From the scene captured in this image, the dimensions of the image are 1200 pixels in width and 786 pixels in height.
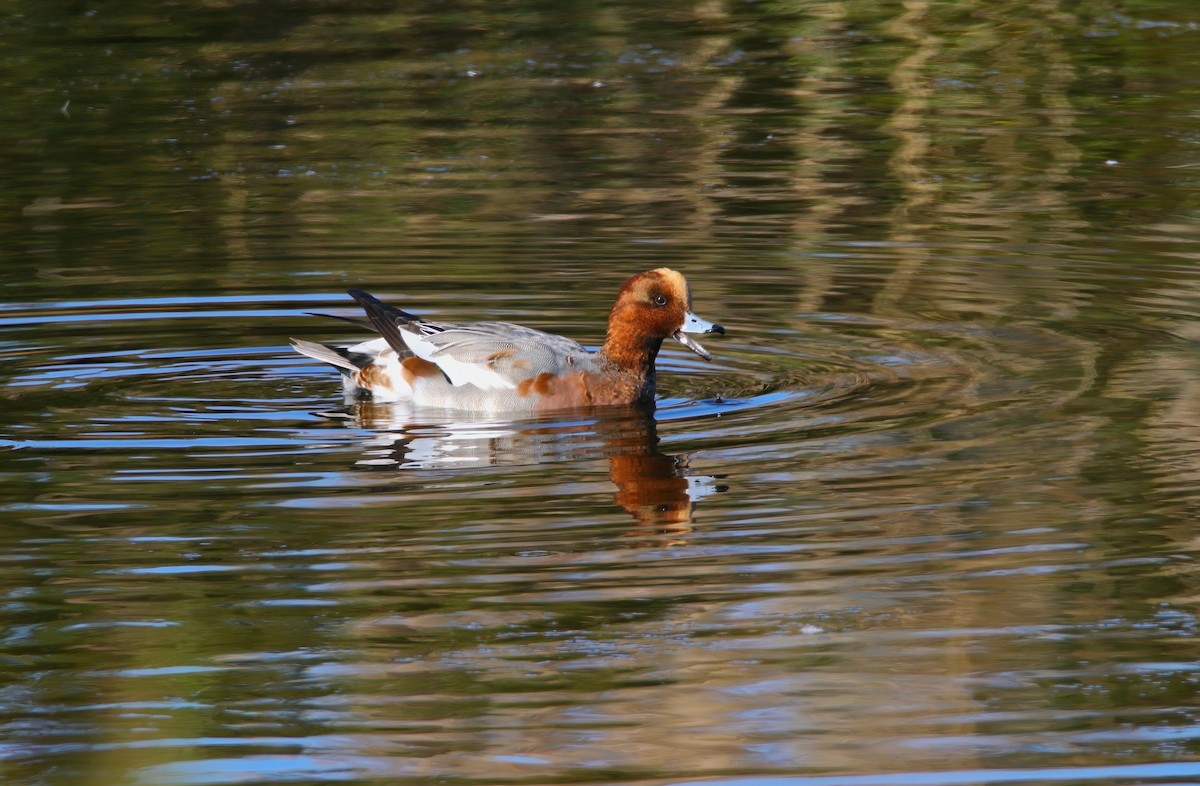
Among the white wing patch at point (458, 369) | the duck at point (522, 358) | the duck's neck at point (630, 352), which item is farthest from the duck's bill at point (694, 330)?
the white wing patch at point (458, 369)

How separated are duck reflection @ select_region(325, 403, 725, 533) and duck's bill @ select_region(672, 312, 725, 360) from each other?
477mm

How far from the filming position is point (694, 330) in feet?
30.5

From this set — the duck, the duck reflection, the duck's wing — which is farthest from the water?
the duck's wing

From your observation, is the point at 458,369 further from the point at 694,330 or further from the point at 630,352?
the point at 694,330

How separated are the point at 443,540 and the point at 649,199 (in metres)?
7.34

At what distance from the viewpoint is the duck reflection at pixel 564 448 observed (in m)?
7.48

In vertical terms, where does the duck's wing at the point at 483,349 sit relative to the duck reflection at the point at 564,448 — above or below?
above

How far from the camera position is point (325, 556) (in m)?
6.64

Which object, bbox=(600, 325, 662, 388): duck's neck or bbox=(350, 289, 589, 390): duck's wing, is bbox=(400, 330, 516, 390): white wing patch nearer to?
bbox=(350, 289, 589, 390): duck's wing

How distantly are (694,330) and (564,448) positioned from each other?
1.23m

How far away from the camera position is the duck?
9.07m

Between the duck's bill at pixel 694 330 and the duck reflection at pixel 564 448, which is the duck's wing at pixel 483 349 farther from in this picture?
the duck's bill at pixel 694 330

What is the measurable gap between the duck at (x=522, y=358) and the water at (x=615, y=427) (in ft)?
0.64

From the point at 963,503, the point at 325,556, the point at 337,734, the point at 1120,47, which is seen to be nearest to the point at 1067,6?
the point at 1120,47
